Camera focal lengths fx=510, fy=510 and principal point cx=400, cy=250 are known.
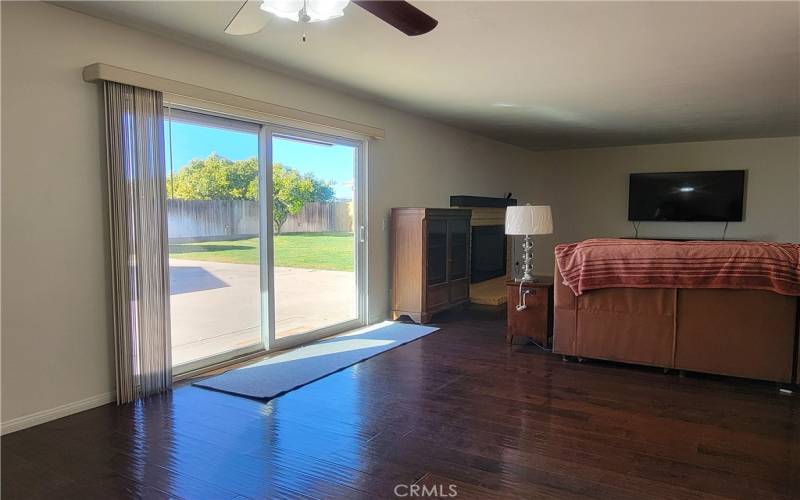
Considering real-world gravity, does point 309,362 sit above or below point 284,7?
below

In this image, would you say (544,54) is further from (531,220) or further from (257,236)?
(257,236)

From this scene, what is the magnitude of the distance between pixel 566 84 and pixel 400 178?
6.60 feet

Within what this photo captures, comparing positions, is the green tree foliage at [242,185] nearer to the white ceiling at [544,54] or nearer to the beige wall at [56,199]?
the beige wall at [56,199]

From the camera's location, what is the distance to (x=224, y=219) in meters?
3.89

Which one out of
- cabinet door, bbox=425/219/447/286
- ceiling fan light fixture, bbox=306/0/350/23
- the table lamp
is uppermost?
ceiling fan light fixture, bbox=306/0/350/23

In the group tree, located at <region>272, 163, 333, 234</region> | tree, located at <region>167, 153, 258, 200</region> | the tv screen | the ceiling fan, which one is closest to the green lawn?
tree, located at <region>272, 163, 333, 234</region>

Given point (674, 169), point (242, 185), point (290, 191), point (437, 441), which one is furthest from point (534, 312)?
point (674, 169)

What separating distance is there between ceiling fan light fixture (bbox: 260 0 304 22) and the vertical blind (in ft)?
4.69

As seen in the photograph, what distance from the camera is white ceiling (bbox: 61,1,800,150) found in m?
2.85

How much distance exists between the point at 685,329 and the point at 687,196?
520cm

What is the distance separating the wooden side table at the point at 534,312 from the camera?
4254 millimetres

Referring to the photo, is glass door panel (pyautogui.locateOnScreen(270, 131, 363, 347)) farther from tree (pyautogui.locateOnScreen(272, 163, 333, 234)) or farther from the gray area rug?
the gray area rug

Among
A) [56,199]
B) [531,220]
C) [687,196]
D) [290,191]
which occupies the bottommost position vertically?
[531,220]

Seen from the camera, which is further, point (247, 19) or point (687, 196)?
point (687, 196)
